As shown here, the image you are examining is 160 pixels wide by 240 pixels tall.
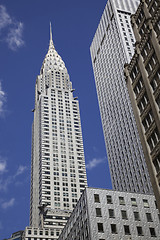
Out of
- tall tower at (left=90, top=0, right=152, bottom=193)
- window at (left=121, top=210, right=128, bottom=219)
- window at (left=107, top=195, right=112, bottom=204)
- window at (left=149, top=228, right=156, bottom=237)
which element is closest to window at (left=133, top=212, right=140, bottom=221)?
window at (left=121, top=210, right=128, bottom=219)

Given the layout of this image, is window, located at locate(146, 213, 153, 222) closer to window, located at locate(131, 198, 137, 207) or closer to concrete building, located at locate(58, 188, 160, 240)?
concrete building, located at locate(58, 188, 160, 240)

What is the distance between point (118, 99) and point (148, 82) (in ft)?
310

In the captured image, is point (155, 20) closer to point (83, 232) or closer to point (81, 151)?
point (83, 232)

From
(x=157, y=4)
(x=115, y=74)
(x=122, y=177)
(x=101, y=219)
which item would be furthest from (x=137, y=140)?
(x=157, y=4)

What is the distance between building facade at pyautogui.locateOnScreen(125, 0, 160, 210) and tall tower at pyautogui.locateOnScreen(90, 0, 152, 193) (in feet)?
197

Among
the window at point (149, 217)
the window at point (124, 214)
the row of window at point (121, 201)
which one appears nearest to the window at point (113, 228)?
the window at point (124, 214)

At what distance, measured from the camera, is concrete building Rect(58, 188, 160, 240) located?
7912 centimetres

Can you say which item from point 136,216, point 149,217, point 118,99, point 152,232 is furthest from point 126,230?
point 118,99

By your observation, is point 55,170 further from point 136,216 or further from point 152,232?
point 152,232

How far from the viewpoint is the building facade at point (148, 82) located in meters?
52.3

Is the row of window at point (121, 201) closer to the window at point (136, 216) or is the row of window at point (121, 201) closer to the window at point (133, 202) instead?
the window at point (133, 202)

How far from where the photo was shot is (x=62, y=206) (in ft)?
520

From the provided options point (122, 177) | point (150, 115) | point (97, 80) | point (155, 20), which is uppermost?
point (97, 80)

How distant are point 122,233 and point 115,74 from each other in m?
91.1
